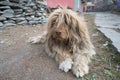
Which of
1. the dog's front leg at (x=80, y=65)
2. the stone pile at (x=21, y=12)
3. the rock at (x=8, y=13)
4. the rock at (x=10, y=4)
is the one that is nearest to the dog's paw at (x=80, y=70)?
the dog's front leg at (x=80, y=65)

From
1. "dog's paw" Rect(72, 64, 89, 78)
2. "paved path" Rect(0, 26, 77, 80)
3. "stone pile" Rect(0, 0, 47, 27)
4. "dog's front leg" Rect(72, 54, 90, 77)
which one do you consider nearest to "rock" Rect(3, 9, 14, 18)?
"stone pile" Rect(0, 0, 47, 27)

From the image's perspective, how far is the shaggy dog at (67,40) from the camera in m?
3.02

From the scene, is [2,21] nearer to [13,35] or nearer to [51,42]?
[13,35]

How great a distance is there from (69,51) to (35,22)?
12.6 ft

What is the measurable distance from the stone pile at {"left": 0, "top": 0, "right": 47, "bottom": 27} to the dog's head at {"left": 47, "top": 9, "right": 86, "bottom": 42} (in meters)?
3.06

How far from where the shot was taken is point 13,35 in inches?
204

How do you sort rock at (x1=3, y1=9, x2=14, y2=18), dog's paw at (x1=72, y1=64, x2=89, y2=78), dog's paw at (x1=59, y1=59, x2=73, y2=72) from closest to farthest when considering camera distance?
dog's paw at (x1=72, y1=64, x2=89, y2=78)
dog's paw at (x1=59, y1=59, x2=73, y2=72)
rock at (x1=3, y1=9, x2=14, y2=18)

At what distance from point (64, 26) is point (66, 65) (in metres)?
0.61

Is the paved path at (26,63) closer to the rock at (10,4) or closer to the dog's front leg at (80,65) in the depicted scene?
the dog's front leg at (80,65)

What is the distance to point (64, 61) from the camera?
3053mm

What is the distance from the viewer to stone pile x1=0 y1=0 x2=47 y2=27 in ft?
19.9

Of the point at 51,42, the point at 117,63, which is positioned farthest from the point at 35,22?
the point at 117,63

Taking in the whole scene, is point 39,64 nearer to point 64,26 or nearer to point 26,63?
point 26,63

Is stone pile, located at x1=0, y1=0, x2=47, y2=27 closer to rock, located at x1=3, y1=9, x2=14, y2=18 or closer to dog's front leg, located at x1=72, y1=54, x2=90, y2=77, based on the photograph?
rock, located at x1=3, y1=9, x2=14, y2=18
